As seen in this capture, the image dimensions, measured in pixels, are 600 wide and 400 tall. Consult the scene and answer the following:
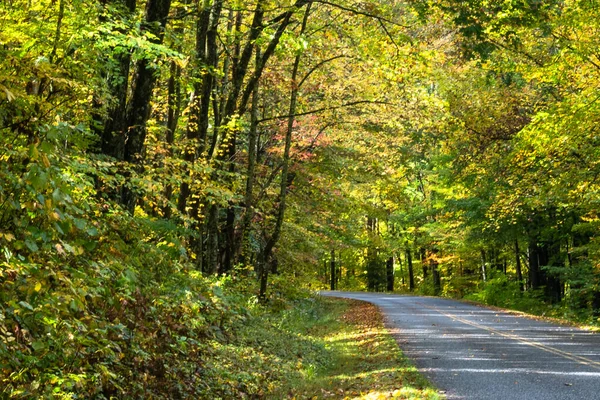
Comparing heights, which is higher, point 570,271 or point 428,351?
point 570,271

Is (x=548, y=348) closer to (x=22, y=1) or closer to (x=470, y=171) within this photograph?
(x=470, y=171)

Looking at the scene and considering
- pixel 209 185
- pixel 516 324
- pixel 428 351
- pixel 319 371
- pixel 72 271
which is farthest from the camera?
pixel 516 324

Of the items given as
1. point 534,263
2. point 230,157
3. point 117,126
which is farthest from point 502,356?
point 534,263

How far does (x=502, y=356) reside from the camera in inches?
471

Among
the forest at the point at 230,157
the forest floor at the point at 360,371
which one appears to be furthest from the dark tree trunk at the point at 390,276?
the forest floor at the point at 360,371

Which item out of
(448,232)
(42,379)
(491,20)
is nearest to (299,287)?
(448,232)

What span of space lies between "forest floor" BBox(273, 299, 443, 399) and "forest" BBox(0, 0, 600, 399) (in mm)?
886

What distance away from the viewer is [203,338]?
33.2ft

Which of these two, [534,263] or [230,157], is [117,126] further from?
[534,263]

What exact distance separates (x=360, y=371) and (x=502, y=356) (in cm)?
309

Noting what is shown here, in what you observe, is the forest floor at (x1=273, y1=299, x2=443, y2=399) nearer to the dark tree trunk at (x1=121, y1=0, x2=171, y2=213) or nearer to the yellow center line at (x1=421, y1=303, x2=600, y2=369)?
the yellow center line at (x1=421, y1=303, x2=600, y2=369)

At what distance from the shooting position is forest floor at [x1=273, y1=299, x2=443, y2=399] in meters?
9.02

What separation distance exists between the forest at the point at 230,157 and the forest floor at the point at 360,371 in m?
0.89

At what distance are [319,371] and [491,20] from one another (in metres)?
7.65
